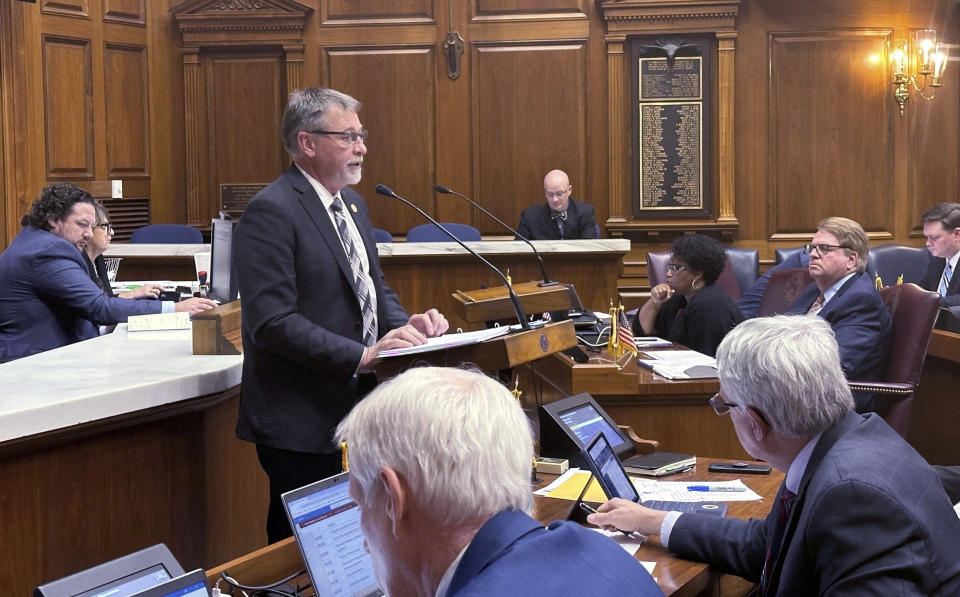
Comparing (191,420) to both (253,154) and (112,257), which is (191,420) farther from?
(253,154)

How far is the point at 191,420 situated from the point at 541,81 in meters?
6.05

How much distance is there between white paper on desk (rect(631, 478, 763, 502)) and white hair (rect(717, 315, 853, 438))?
595 millimetres

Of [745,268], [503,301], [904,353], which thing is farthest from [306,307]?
[745,268]

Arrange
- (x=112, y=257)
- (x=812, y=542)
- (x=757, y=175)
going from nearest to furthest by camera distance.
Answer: (x=812, y=542)
(x=112, y=257)
(x=757, y=175)

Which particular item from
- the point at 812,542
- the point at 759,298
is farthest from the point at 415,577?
the point at 759,298

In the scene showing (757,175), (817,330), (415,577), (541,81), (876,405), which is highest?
(541,81)

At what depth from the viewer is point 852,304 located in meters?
4.07

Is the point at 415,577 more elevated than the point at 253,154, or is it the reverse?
the point at 253,154

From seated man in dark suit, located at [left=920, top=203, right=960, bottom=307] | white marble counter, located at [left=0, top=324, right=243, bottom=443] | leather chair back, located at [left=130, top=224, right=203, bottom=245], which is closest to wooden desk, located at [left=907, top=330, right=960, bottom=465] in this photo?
seated man in dark suit, located at [left=920, top=203, right=960, bottom=307]

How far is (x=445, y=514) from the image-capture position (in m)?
1.24

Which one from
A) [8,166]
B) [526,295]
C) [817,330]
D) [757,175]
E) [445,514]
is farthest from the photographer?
[757,175]

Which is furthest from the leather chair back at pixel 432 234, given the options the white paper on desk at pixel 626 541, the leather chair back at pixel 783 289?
the white paper on desk at pixel 626 541

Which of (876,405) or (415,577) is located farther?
(876,405)

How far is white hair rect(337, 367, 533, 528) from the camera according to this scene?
1.23 meters
